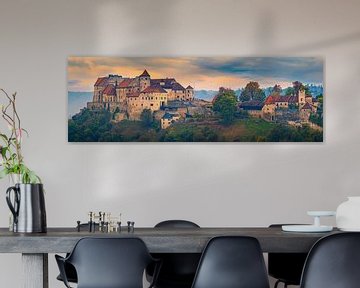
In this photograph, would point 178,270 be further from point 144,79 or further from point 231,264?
point 144,79

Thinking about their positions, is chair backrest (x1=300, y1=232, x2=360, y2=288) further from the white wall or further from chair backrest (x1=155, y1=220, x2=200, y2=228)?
the white wall

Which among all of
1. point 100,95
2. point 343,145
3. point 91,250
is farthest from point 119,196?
point 91,250

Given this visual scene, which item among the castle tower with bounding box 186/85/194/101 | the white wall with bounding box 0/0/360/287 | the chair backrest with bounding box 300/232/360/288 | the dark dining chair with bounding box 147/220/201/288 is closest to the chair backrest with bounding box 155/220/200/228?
the dark dining chair with bounding box 147/220/201/288

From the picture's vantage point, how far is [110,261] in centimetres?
380

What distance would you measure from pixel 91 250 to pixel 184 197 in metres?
2.42

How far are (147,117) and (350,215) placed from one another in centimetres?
246

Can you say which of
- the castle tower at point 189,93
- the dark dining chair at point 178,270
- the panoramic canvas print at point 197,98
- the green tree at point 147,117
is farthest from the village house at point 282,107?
the dark dining chair at point 178,270

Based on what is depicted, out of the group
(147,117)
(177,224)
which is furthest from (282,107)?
(177,224)

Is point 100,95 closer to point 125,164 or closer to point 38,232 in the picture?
point 125,164

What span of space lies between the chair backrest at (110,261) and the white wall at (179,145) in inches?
90.2

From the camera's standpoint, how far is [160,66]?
20.4 feet

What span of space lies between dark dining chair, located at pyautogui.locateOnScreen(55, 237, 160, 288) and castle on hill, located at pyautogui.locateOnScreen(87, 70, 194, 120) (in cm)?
253

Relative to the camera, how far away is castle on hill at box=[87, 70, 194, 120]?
6211mm

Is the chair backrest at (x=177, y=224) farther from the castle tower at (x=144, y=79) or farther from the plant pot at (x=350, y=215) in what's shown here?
the castle tower at (x=144, y=79)
